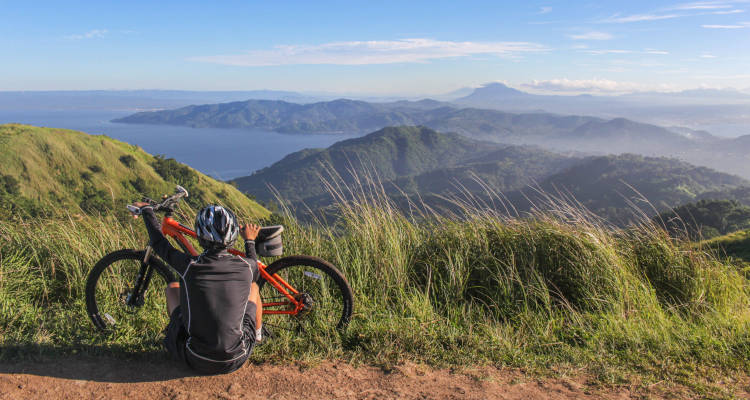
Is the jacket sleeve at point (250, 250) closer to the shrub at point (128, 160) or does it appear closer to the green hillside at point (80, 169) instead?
the green hillside at point (80, 169)

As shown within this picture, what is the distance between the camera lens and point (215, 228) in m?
Answer: 2.62

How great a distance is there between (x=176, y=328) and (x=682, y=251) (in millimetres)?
4759

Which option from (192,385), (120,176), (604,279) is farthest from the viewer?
(120,176)

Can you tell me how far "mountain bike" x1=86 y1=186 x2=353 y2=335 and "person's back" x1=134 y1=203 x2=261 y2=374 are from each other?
1.26 feet

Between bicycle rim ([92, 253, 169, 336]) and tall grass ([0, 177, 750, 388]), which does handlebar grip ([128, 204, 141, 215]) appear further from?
tall grass ([0, 177, 750, 388])

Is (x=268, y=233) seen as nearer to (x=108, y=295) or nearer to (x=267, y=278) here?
(x=267, y=278)

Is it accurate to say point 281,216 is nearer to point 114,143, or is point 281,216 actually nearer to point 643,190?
point 114,143

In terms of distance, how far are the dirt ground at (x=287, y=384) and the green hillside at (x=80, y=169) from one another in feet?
167

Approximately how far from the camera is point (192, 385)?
262 centimetres

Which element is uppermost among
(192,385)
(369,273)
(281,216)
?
(281,216)

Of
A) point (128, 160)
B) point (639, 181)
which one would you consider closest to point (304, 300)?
point (128, 160)

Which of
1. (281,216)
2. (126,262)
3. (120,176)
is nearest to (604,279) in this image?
(281,216)

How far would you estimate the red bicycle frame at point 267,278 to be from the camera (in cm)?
316

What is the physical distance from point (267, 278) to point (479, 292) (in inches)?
80.6
